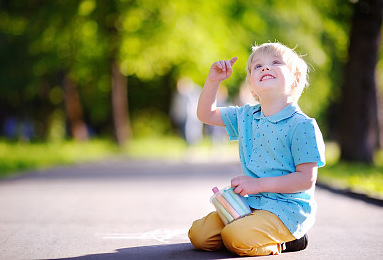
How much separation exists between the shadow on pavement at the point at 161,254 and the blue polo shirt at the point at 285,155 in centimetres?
48

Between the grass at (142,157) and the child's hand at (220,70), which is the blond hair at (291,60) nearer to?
the child's hand at (220,70)

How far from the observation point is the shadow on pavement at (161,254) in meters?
4.89

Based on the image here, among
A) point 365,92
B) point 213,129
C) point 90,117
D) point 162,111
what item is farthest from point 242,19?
point 90,117

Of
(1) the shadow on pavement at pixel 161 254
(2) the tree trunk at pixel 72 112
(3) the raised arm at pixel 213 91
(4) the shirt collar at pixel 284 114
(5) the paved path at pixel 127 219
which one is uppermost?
(2) the tree trunk at pixel 72 112

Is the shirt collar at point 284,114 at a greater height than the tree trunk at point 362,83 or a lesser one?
lesser

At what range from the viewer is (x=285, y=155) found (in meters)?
4.88

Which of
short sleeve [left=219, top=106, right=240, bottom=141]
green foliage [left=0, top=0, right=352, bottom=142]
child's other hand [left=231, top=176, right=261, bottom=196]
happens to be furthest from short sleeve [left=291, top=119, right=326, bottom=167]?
green foliage [left=0, top=0, right=352, bottom=142]

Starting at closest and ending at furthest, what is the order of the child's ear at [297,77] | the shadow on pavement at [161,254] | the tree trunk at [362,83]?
the shadow on pavement at [161,254], the child's ear at [297,77], the tree trunk at [362,83]

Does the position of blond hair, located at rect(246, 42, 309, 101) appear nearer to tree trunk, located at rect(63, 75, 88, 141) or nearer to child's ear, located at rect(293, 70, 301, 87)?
child's ear, located at rect(293, 70, 301, 87)

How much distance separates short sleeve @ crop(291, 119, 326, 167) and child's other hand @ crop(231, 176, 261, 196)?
1.08 feet

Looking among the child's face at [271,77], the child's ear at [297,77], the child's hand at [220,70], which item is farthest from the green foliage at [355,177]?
the child's hand at [220,70]

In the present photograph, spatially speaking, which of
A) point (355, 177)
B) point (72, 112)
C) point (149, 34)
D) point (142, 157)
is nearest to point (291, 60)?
point (355, 177)

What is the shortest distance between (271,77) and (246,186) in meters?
0.85

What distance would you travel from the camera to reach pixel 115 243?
5.54 meters
